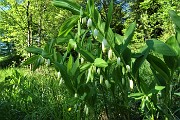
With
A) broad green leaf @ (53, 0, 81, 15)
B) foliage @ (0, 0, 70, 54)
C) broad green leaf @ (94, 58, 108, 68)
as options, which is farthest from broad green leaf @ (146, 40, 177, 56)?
foliage @ (0, 0, 70, 54)

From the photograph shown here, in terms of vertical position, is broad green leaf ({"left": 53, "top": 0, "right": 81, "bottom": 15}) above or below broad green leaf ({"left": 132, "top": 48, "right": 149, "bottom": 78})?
above

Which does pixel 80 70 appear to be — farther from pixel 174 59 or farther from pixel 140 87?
pixel 174 59

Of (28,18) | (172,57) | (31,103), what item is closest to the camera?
(172,57)

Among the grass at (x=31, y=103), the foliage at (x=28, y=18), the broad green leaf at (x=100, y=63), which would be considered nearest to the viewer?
the broad green leaf at (x=100, y=63)

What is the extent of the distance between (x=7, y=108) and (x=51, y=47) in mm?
1327

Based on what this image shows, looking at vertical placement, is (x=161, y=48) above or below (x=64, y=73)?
above

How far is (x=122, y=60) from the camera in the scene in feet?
4.37

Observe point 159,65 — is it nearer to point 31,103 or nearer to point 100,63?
point 100,63

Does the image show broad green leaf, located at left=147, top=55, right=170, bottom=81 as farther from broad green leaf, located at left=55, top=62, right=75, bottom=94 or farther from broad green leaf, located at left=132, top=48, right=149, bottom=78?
broad green leaf, located at left=55, top=62, right=75, bottom=94

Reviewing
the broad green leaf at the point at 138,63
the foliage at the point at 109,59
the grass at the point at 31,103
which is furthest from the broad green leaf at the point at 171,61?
the grass at the point at 31,103

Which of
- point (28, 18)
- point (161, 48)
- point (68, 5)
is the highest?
point (28, 18)

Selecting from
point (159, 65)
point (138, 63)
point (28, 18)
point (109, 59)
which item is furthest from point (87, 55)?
point (28, 18)

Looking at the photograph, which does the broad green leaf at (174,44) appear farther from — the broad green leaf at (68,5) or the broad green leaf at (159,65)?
the broad green leaf at (68,5)

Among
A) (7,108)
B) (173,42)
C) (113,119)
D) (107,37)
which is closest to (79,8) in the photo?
(107,37)
